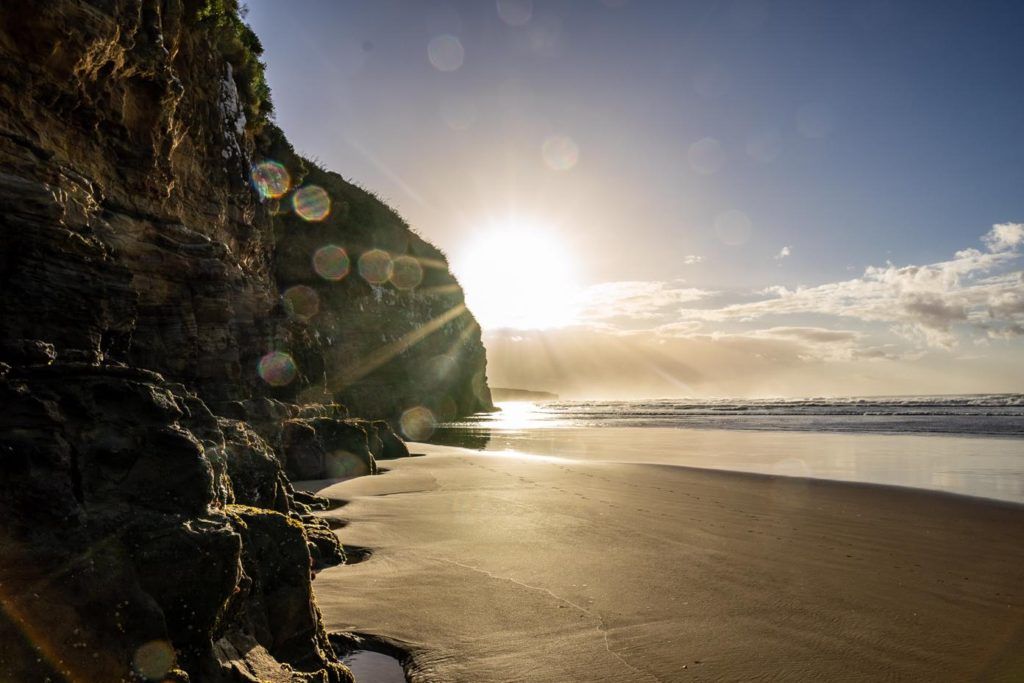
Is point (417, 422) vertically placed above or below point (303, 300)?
below

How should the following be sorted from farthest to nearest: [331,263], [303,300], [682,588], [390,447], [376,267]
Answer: [376,267] → [331,263] → [303,300] → [390,447] → [682,588]

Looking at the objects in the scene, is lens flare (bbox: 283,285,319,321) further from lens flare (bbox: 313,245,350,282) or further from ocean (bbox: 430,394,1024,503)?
ocean (bbox: 430,394,1024,503)

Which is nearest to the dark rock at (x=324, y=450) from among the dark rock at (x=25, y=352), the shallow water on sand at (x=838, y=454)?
the shallow water on sand at (x=838, y=454)

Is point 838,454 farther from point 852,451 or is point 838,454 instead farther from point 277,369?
point 277,369

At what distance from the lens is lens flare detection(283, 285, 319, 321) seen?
33.1 metres

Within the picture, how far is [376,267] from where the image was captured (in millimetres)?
42125

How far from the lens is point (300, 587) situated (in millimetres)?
3508

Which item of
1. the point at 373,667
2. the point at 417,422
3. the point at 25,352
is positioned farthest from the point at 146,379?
the point at 417,422

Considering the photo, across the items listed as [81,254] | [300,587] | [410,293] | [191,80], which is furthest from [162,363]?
[410,293]

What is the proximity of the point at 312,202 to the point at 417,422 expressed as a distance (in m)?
17.6

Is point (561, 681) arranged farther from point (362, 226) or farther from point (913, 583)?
point (362, 226)

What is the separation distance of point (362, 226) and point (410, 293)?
7.59m

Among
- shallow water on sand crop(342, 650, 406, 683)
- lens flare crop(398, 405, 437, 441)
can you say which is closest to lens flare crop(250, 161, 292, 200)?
lens flare crop(398, 405, 437, 441)

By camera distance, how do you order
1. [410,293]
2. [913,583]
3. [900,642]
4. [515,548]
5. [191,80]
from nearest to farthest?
[900,642] → [913,583] → [515,548] → [191,80] → [410,293]
